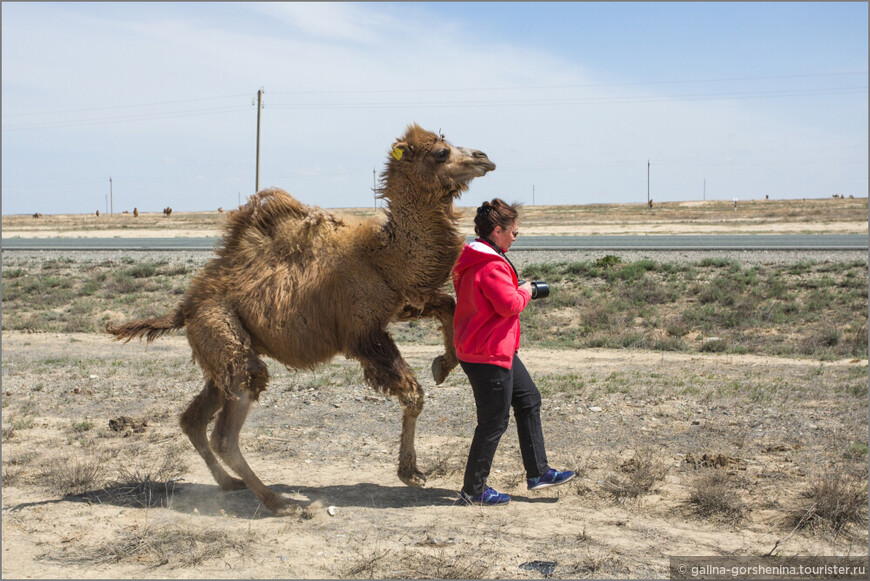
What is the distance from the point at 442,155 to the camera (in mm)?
5738

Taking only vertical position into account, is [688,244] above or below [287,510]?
above

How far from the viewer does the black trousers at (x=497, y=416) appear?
5691 millimetres

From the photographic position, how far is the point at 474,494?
19.6 feet

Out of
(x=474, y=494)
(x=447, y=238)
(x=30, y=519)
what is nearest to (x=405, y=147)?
→ (x=447, y=238)

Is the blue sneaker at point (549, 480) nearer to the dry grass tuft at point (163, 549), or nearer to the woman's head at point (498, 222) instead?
the woman's head at point (498, 222)

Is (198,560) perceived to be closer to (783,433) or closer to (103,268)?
(783,433)

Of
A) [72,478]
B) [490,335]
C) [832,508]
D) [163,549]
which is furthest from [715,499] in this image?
[72,478]

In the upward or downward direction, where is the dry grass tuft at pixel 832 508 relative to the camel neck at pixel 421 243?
downward

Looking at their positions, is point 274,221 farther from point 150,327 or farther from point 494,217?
point 494,217

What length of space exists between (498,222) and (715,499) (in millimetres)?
2530

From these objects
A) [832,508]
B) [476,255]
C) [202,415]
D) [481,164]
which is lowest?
[832,508]

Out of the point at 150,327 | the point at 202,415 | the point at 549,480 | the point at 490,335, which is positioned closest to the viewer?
the point at 490,335

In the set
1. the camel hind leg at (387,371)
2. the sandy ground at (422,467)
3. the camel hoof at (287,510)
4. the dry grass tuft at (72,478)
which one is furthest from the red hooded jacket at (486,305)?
the dry grass tuft at (72,478)

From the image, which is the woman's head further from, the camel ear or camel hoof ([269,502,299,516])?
camel hoof ([269,502,299,516])
